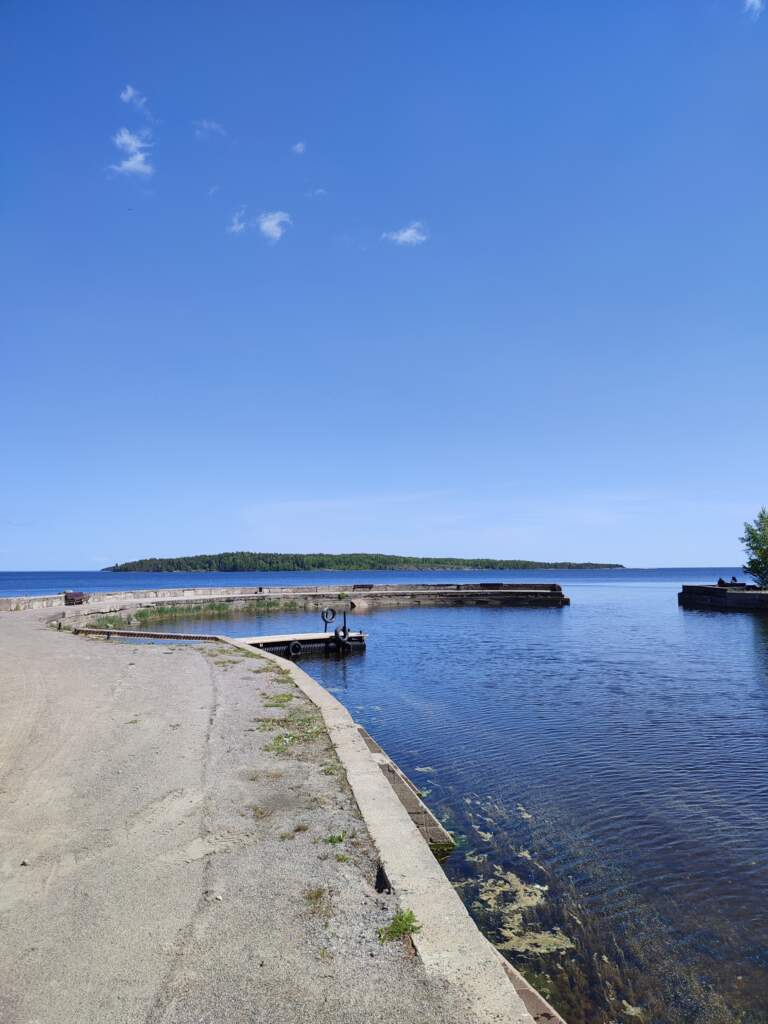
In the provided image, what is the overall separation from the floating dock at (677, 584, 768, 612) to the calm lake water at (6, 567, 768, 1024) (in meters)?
30.5

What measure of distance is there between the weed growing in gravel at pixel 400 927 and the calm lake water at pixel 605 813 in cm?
193

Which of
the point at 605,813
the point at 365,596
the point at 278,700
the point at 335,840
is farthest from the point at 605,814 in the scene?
the point at 365,596

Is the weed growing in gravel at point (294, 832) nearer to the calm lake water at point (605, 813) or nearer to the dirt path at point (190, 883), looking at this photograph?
the dirt path at point (190, 883)

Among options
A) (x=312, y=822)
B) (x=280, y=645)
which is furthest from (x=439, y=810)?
(x=280, y=645)

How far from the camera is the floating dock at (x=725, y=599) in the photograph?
5184 cm

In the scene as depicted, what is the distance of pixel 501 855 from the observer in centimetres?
841

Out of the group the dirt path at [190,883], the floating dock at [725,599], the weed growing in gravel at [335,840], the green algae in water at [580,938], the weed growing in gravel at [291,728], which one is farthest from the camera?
the floating dock at [725,599]

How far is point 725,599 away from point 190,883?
5929 cm

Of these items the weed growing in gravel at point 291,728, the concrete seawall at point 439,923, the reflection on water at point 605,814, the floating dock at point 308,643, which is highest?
the weed growing in gravel at point 291,728

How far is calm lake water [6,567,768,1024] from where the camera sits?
6.08 m

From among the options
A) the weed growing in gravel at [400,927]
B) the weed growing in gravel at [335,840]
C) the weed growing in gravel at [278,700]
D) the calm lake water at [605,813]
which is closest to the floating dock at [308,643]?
the calm lake water at [605,813]

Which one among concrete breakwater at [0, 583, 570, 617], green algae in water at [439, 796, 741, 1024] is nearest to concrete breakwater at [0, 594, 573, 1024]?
green algae in water at [439, 796, 741, 1024]

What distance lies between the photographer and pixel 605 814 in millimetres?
9953

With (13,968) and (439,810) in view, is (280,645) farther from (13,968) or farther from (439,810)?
(13,968)
